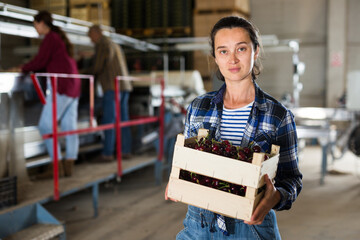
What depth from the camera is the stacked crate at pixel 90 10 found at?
10.4 m

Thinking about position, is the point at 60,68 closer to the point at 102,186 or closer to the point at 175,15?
the point at 102,186

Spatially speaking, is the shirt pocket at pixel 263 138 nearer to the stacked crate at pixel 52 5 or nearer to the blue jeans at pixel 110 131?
the blue jeans at pixel 110 131

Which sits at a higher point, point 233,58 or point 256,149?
point 233,58

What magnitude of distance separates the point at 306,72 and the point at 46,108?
9.36m

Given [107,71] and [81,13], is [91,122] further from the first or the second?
[81,13]

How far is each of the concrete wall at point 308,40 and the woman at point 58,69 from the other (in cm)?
787

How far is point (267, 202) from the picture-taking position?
4.38 feet

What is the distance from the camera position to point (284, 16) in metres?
11.8

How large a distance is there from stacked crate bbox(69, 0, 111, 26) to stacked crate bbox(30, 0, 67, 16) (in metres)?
0.22

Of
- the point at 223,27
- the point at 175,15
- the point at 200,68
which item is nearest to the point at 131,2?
the point at 175,15

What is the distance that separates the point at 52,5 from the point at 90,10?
1133 mm

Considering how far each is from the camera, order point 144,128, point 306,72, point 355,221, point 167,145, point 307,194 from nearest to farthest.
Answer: point 355,221, point 307,194, point 167,145, point 144,128, point 306,72

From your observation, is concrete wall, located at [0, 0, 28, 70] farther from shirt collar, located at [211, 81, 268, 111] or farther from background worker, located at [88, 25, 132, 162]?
shirt collar, located at [211, 81, 268, 111]

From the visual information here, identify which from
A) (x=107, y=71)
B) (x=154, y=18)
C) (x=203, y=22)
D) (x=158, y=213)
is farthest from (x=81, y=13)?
(x=158, y=213)
